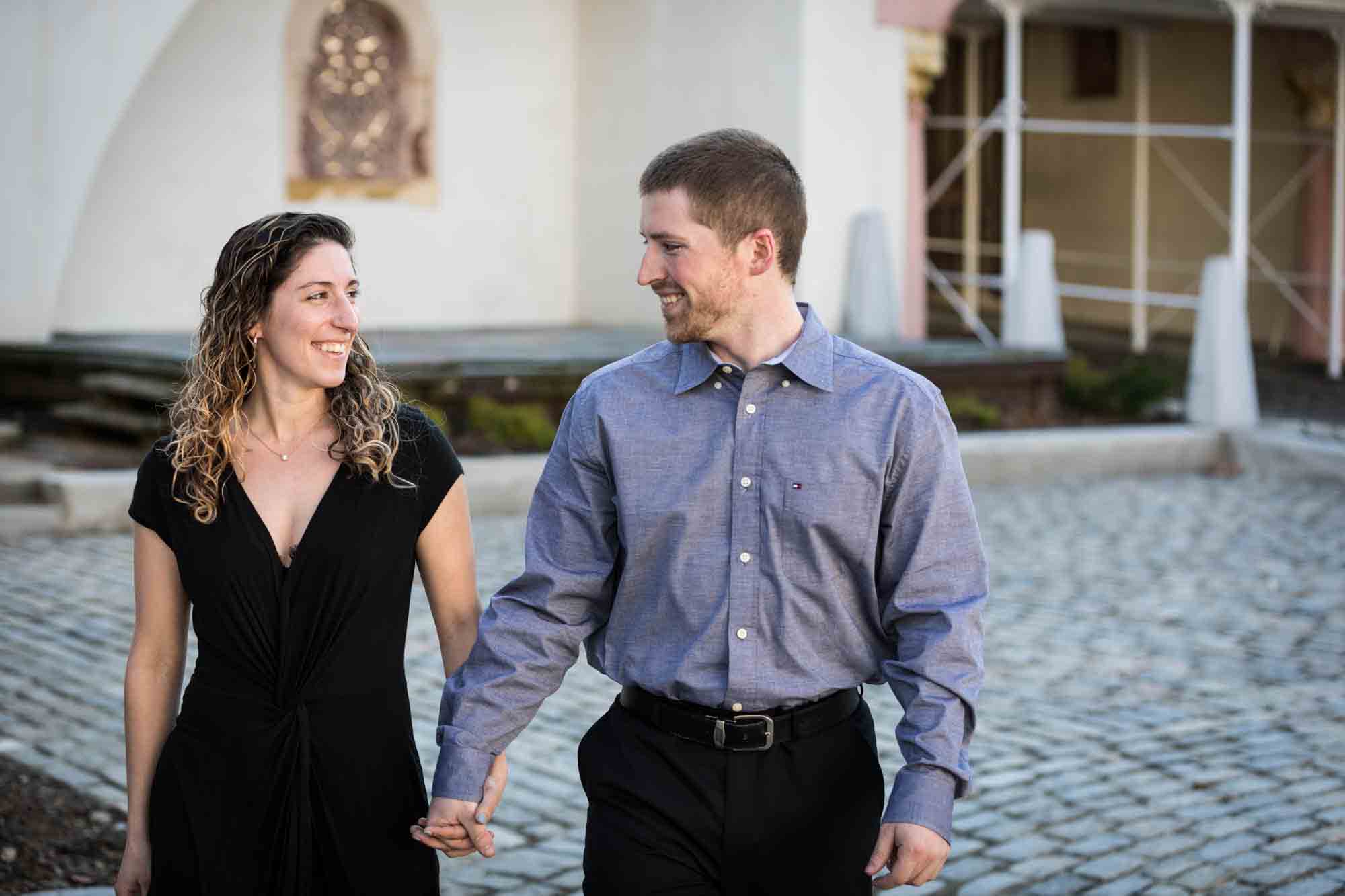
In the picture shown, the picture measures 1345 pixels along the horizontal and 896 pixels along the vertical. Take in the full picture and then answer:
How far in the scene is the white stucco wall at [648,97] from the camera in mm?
14906

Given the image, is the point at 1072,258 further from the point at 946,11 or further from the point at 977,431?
the point at 977,431

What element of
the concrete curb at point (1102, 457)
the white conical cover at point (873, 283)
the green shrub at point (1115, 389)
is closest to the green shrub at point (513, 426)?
the concrete curb at point (1102, 457)

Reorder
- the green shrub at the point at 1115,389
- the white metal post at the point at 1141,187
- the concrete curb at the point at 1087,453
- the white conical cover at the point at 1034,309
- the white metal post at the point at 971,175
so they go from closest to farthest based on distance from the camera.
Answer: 1. the concrete curb at the point at 1087,453
2. the green shrub at the point at 1115,389
3. the white conical cover at the point at 1034,309
4. the white metal post at the point at 1141,187
5. the white metal post at the point at 971,175

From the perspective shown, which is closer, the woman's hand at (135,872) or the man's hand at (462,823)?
the man's hand at (462,823)

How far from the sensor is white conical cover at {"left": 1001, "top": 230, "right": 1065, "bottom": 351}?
46.0 feet

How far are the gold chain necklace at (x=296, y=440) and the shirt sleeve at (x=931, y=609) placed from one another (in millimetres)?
1057

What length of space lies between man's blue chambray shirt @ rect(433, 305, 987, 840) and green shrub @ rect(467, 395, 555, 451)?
8.38 meters

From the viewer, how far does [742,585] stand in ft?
9.68

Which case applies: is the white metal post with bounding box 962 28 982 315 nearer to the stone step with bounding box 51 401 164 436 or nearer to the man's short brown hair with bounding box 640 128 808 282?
the stone step with bounding box 51 401 164 436

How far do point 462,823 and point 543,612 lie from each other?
37 centimetres

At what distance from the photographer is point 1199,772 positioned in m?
5.68

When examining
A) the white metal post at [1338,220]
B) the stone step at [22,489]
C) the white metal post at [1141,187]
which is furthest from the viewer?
the white metal post at [1141,187]

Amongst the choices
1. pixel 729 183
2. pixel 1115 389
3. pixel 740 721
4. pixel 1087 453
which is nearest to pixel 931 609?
pixel 740 721

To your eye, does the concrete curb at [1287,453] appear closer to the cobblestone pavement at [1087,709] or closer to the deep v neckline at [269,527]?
the cobblestone pavement at [1087,709]
